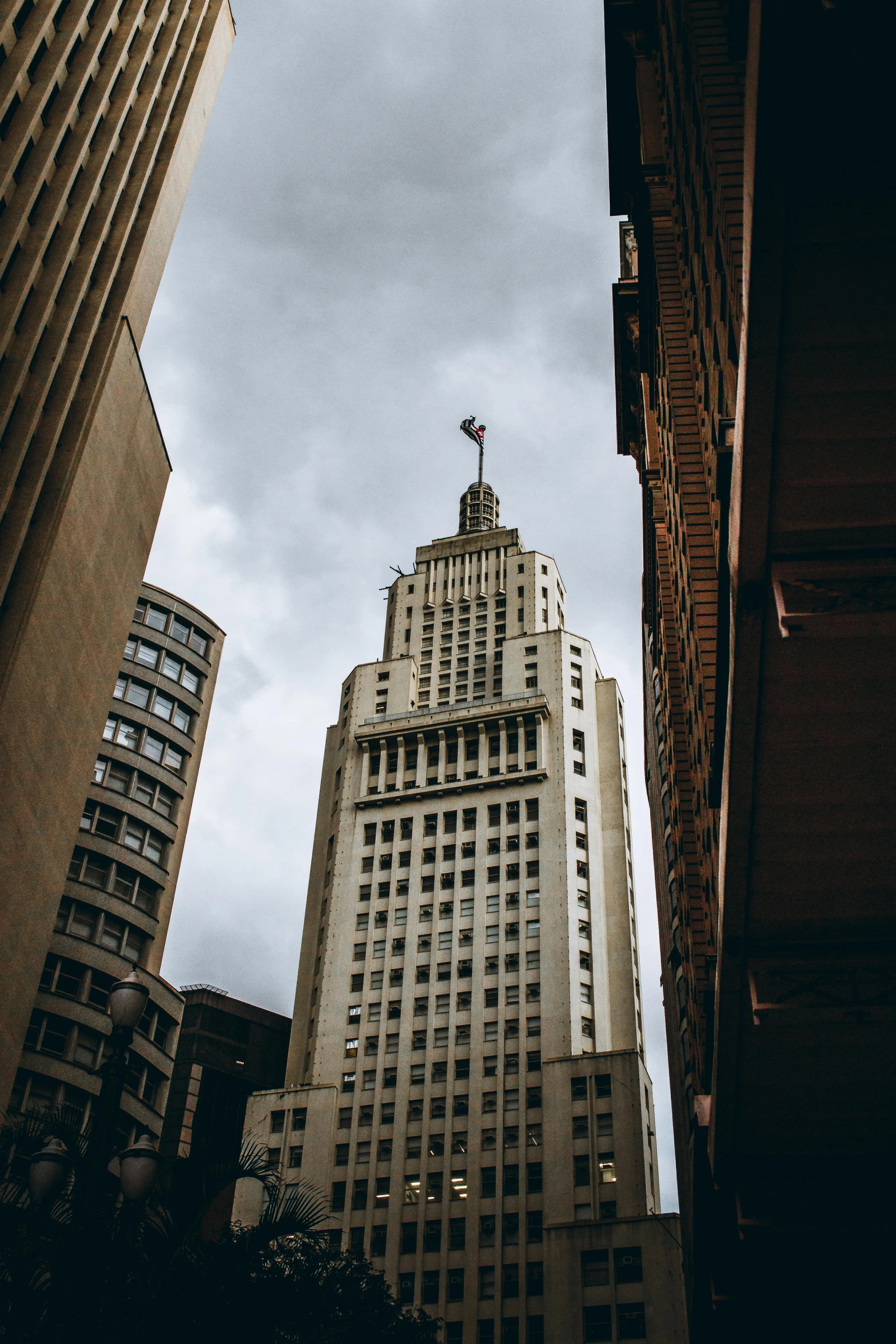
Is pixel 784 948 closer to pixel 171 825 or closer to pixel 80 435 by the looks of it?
pixel 80 435

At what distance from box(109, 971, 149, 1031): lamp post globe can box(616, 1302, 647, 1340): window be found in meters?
62.7

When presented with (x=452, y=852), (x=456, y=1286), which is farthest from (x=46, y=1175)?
(x=452, y=852)

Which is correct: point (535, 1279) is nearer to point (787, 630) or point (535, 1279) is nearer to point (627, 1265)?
point (627, 1265)

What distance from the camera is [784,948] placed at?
910 inches

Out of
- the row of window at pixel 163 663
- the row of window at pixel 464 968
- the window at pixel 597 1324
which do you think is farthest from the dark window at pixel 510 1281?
the row of window at pixel 163 663

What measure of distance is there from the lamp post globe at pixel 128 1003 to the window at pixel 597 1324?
63364 millimetres

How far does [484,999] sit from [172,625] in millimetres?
36679

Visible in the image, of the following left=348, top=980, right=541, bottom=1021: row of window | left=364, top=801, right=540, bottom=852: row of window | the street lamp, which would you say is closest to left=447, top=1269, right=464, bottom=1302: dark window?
left=348, top=980, right=541, bottom=1021: row of window

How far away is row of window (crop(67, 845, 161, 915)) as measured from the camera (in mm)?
61031

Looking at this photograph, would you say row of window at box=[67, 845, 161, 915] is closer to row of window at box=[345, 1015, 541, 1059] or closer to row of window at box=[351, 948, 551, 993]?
row of window at box=[345, 1015, 541, 1059]

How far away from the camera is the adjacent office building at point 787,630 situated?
12227 mm

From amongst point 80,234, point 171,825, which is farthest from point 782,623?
point 171,825

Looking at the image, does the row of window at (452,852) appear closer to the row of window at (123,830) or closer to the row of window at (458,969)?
the row of window at (458,969)

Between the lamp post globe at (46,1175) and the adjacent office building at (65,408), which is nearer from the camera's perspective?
the lamp post globe at (46,1175)
